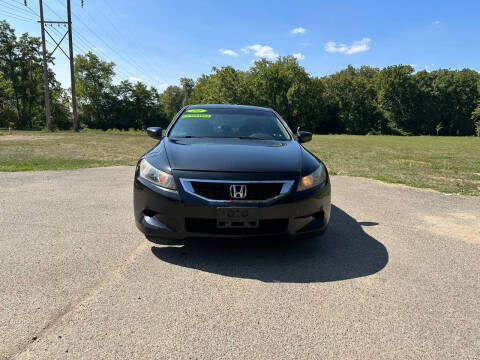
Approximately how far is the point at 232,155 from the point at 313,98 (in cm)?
6243

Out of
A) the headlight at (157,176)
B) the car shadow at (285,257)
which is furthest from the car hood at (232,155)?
the car shadow at (285,257)

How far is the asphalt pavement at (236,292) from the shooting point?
186cm

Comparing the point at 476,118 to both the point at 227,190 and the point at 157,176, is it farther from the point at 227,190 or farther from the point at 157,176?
the point at 157,176

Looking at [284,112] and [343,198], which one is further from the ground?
[284,112]

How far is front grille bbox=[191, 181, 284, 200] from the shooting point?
9.11 feet

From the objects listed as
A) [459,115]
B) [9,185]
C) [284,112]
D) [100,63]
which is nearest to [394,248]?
[9,185]

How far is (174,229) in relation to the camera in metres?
2.84

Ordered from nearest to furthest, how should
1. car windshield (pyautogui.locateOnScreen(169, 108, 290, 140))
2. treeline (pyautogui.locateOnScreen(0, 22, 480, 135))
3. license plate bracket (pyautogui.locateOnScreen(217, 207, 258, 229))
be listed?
license plate bracket (pyautogui.locateOnScreen(217, 207, 258, 229)) < car windshield (pyautogui.locateOnScreen(169, 108, 290, 140)) < treeline (pyautogui.locateOnScreen(0, 22, 480, 135))

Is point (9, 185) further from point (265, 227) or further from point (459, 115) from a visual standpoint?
point (459, 115)

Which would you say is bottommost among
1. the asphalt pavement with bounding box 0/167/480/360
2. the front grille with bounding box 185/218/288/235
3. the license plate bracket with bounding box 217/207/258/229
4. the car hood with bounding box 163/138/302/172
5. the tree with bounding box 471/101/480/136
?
the asphalt pavement with bounding box 0/167/480/360

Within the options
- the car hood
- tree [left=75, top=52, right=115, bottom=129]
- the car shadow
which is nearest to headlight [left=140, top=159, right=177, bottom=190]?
the car hood

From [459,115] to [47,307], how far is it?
77398 millimetres

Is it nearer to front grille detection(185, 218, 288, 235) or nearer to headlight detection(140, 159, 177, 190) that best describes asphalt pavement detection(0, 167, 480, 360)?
front grille detection(185, 218, 288, 235)

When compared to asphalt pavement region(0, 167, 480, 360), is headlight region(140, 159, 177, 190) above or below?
above
